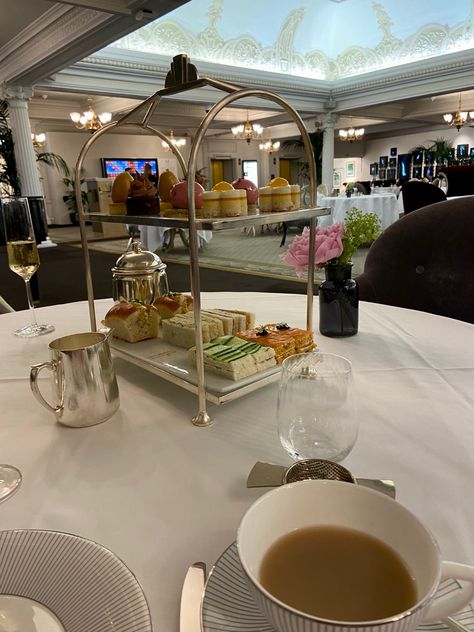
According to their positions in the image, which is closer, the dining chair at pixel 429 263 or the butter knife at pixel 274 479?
the butter knife at pixel 274 479

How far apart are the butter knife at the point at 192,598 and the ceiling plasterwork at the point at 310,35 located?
6343 millimetres

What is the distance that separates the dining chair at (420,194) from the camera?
4688 millimetres

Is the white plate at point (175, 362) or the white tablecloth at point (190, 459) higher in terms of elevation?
the white plate at point (175, 362)

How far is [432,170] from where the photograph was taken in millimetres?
13078

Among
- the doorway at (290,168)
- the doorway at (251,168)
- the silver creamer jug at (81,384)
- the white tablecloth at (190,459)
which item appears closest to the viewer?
the white tablecloth at (190,459)

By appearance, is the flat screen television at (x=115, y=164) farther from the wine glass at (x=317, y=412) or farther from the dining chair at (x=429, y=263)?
the wine glass at (x=317, y=412)

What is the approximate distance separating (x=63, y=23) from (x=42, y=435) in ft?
16.4

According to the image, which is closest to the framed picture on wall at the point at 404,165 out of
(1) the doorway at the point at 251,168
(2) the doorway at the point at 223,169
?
(1) the doorway at the point at 251,168

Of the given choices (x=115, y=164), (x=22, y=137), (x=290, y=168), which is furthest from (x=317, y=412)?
(x=290, y=168)

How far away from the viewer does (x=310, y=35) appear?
6.60 metres

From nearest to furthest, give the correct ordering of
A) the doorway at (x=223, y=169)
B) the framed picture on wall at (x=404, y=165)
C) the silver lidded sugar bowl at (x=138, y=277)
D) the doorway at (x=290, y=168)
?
the silver lidded sugar bowl at (x=138, y=277) → the framed picture on wall at (x=404, y=165) → the doorway at (x=223, y=169) → the doorway at (x=290, y=168)

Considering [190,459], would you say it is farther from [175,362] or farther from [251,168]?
[251,168]

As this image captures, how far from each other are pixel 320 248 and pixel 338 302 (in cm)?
12

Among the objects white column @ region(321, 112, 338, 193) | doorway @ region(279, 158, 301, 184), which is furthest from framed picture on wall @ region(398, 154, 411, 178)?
white column @ region(321, 112, 338, 193)
